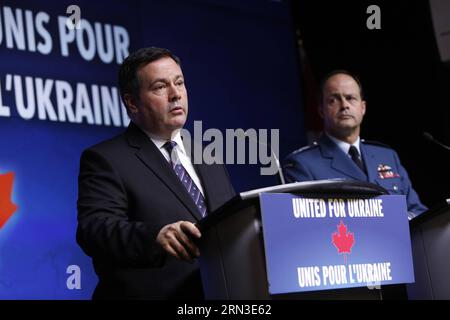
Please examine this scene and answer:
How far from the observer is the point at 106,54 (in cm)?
Result: 430

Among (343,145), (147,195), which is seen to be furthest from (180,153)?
(343,145)

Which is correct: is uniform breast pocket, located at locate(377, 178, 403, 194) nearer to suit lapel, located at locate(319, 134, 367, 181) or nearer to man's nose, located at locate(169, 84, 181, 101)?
suit lapel, located at locate(319, 134, 367, 181)

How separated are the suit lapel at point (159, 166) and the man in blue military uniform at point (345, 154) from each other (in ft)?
3.86

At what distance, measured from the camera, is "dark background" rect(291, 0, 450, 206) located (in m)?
5.03

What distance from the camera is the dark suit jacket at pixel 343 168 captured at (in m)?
3.60

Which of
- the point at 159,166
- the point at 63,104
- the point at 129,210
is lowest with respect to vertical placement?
the point at 129,210

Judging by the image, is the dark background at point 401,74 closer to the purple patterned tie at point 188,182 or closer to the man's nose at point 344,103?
the man's nose at point 344,103

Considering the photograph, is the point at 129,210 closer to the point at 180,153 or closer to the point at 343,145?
the point at 180,153

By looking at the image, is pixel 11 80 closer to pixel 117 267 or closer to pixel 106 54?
pixel 106 54

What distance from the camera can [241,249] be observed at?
6.08ft

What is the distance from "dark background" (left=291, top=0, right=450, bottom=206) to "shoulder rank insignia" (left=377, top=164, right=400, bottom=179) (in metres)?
1.42

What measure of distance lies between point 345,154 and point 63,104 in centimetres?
141

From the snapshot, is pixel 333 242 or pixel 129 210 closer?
pixel 333 242
